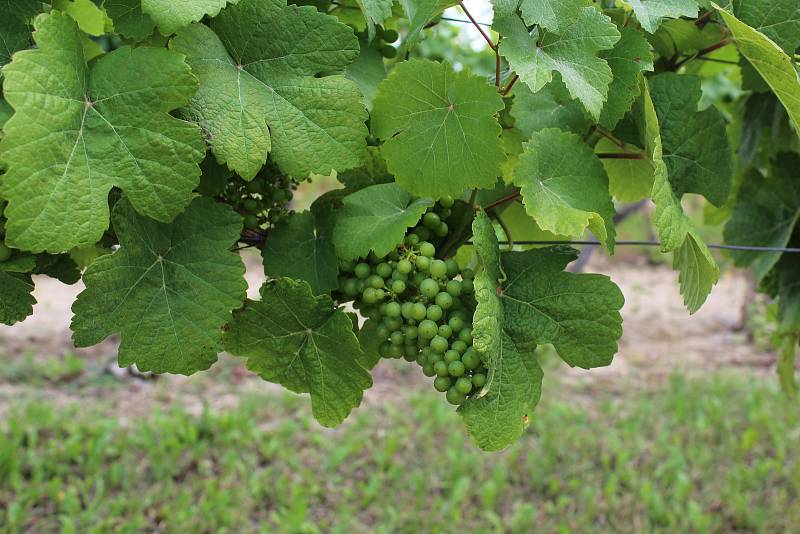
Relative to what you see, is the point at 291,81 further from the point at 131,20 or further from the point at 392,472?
the point at 392,472

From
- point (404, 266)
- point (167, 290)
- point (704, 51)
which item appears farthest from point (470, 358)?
point (704, 51)

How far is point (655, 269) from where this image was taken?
28.4 feet

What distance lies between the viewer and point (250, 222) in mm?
956

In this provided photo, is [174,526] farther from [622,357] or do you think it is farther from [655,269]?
[655,269]

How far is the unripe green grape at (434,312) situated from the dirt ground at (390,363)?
3360 millimetres

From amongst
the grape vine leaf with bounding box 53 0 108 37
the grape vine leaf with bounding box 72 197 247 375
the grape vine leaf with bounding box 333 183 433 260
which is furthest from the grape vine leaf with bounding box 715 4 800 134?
the grape vine leaf with bounding box 53 0 108 37

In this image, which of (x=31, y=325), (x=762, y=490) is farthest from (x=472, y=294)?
(x=31, y=325)

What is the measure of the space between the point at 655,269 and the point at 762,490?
549 cm

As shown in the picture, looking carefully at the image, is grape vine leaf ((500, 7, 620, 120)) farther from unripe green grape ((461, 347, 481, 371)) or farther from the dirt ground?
the dirt ground

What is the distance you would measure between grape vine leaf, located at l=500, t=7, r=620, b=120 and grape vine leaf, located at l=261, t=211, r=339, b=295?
12.5 inches

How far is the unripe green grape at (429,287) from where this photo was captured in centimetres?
85

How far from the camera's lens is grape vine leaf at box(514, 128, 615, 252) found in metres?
0.85

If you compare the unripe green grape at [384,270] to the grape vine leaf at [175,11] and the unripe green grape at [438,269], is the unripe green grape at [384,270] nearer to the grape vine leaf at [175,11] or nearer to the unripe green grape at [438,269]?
the unripe green grape at [438,269]

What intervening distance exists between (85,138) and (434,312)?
396 millimetres
